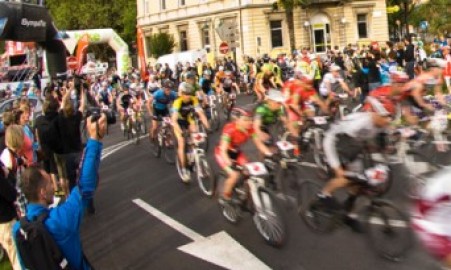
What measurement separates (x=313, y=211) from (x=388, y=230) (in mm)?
1287

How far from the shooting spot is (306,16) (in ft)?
164

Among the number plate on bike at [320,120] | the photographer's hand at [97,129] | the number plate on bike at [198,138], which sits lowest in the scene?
the number plate on bike at [198,138]

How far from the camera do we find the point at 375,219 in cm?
634

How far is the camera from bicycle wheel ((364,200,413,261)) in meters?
6.09

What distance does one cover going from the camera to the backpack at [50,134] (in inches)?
352

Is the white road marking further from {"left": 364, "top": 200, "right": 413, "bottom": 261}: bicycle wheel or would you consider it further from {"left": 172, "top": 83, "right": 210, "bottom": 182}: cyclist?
{"left": 364, "top": 200, "right": 413, "bottom": 261}: bicycle wheel

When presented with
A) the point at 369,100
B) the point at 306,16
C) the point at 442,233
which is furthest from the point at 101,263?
the point at 306,16

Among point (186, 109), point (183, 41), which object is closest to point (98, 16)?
point (183, 41)

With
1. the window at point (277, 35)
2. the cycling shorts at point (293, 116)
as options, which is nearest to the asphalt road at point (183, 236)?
the cycling shorts at point (293, 116)

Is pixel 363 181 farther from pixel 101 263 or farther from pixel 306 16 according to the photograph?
pixel 306 16

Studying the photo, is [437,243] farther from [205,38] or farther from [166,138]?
[205,38]

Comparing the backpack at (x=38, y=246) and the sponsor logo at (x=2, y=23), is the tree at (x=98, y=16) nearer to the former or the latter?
the sponsor logo at (x=2, y=23)

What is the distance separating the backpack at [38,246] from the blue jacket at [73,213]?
0.04 meters

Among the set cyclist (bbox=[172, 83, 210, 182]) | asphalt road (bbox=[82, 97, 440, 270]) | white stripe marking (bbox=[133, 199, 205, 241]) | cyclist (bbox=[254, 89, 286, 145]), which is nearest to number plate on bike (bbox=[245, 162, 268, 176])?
asphalt road (bbox=[82, 97, 440, 270])
